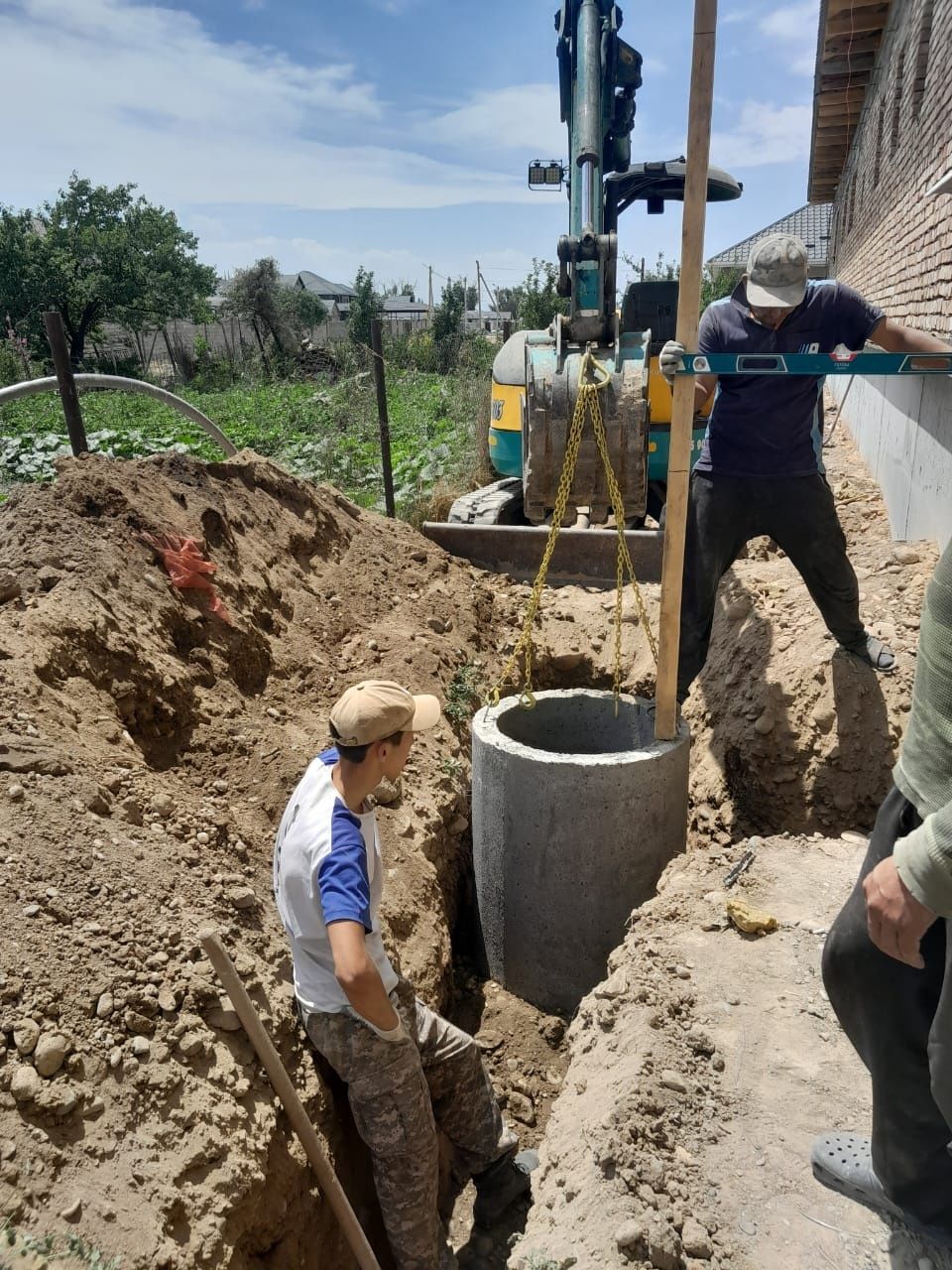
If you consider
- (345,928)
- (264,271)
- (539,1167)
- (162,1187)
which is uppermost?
(264,271)

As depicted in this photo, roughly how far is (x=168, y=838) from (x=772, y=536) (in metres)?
2.98

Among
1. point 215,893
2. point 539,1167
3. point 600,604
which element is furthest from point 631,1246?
point 600,604

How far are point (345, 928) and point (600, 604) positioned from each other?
4.41m

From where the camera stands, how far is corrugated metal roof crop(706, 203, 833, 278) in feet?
76.0

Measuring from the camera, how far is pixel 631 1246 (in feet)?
6.98

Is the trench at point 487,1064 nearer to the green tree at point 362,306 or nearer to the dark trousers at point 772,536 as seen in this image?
the dark trousers at point 772,536

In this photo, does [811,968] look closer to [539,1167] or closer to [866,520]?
[539,1167]

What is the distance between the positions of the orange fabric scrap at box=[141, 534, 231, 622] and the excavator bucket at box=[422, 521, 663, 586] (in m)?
2.81

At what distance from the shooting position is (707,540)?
4.12 meters

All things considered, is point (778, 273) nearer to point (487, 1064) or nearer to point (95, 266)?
point (487, 1064)

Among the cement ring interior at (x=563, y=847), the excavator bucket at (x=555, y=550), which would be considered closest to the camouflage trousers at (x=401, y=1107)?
the cement ring interior at (x=563, y=847)

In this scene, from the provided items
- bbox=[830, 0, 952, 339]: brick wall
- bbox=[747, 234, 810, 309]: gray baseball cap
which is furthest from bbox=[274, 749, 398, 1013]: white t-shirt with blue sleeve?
bbox=[830, 0, 952, 339]: brick wall

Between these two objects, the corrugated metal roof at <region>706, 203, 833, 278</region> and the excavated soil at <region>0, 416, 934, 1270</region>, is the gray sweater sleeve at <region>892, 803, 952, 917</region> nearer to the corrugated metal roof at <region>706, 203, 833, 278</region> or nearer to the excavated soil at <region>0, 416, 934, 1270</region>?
the excavated soil at <region>0, 416, 934, 1270</region>

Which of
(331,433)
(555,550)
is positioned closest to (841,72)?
(331,433)
